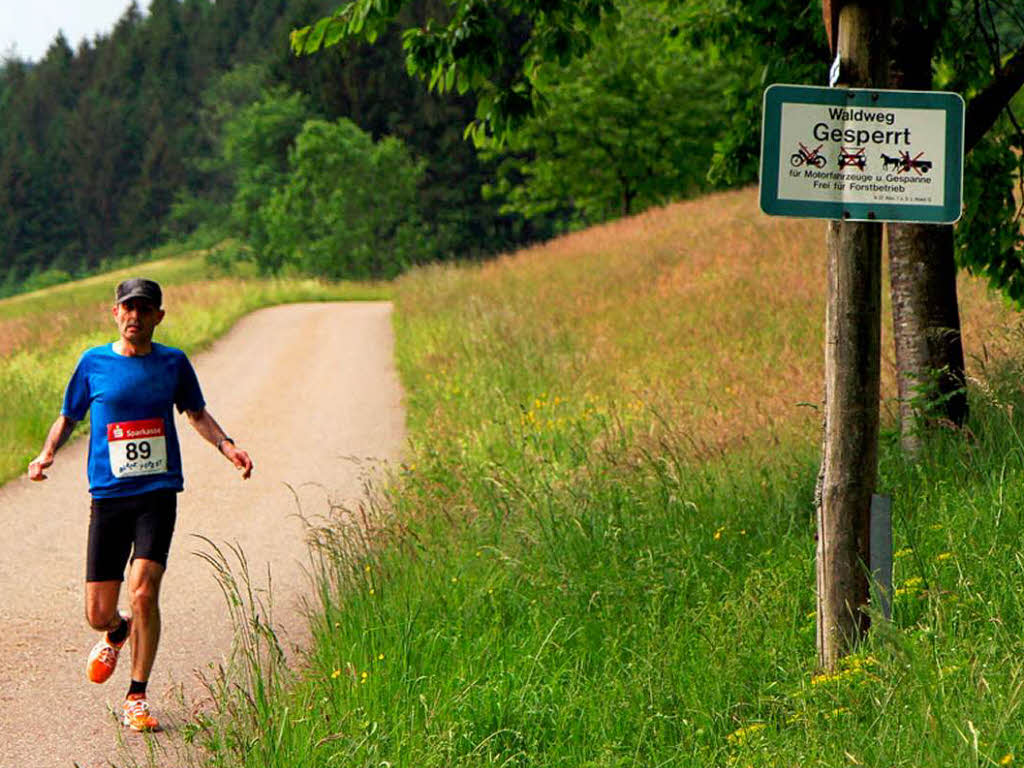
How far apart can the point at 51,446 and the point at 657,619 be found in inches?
109

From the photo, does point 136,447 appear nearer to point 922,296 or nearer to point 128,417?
point 128,417

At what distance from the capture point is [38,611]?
25.4ft

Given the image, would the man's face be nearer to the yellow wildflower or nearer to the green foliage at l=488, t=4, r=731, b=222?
the yellow wildflower

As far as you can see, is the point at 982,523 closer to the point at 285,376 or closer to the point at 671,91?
the point at 285,376

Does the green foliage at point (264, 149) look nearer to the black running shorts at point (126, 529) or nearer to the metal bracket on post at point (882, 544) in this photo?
the black running shorts at point (126, 529)

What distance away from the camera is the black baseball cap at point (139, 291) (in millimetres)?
5629

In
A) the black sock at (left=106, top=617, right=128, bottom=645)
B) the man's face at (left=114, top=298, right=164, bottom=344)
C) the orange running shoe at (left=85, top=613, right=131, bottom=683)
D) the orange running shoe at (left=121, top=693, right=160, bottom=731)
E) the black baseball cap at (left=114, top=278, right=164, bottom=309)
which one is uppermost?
the black baseball cap at (left=114, top=278, right=164, bottom=309)

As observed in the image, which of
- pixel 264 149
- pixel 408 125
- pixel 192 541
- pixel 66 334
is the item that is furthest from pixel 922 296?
pixel 264 149

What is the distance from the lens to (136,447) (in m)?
5.60

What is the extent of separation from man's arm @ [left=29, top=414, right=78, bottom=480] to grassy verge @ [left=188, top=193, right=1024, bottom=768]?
126 centimetres

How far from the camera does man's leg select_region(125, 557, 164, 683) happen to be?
5555 mm

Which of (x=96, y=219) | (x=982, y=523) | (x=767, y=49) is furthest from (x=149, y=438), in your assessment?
(x=96, y=219)

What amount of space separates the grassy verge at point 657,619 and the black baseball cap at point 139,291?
1529 mm

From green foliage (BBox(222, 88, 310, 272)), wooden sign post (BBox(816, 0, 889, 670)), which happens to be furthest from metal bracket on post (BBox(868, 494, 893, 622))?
green foliage (BBox(222, 88, 310, 272))
